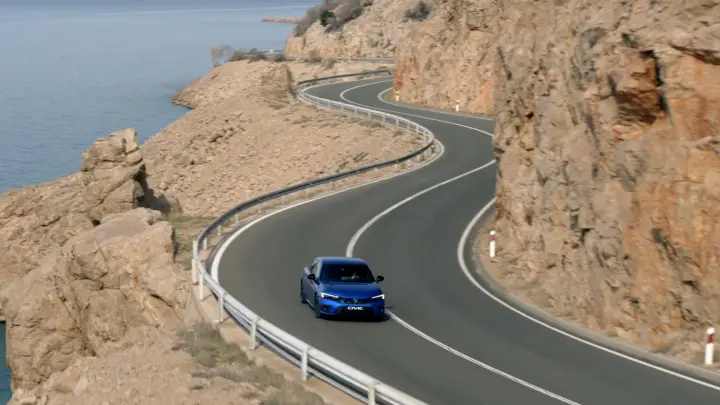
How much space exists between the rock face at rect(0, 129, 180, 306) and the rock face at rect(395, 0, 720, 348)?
13.1m

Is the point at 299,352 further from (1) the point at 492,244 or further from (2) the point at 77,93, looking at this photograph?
(2) the point at 77,93

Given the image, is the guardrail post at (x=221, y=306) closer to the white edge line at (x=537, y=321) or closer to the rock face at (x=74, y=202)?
the white edge line at (x=537, y=321)

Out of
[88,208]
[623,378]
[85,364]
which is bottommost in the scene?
[88,208]

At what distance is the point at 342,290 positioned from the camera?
71.6 ft

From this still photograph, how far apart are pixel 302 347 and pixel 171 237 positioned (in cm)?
1031

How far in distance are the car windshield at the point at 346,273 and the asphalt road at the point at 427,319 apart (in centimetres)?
89

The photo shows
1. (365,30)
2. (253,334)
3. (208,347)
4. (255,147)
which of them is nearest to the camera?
(253,334)

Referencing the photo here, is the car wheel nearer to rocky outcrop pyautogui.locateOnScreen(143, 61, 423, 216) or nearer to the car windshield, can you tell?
the car windshield

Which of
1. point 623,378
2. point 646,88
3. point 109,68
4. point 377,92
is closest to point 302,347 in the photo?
point 623,378

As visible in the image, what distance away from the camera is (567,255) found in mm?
24578

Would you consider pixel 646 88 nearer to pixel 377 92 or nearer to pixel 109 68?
pixel 377 92

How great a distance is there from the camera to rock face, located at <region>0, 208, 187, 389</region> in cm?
2556

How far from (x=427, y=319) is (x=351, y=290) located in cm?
177

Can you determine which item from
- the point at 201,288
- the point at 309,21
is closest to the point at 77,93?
the point at 309,21
